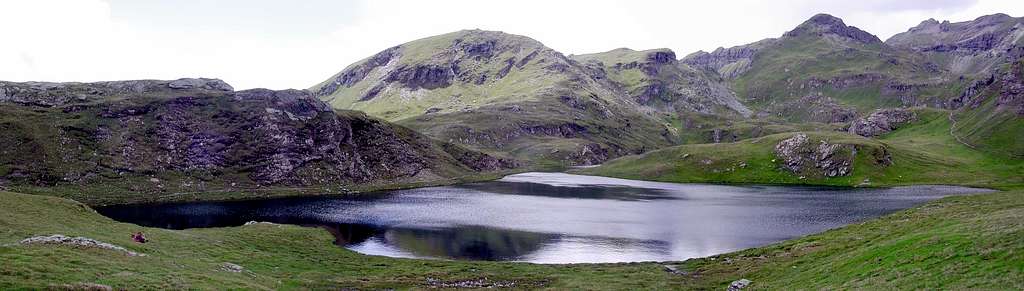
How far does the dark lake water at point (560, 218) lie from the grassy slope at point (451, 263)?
10323mm

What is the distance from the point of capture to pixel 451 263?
217ft

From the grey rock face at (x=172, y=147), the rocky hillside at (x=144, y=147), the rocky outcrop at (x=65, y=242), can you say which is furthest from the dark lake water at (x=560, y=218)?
the rocky outcrop at (x=65, y=242)

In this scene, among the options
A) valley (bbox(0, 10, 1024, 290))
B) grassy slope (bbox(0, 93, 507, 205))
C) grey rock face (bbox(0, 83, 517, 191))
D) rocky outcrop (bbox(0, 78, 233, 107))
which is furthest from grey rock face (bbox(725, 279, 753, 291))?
rocky outcrop (bbox(0, 78, 233, 107))

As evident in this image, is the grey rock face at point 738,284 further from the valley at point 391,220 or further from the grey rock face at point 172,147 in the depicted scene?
the grey rock face at point 172,147

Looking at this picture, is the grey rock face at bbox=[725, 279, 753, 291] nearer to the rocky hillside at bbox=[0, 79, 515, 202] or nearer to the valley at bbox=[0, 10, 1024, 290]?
the valley at bbox=[0, 10, 1024, 290]

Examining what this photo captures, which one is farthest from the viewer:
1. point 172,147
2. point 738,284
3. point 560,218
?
point 172,147

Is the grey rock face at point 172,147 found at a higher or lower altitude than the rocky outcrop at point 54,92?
lower

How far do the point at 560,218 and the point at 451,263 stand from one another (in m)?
46.5

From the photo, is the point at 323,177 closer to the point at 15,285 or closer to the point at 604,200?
the point at 604,200

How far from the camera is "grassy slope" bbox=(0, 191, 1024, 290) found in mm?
31875

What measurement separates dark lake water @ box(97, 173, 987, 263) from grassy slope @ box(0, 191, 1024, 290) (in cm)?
1032

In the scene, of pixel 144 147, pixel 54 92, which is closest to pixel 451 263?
pixel 144 147

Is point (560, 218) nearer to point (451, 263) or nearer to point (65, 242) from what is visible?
point (451, 263)

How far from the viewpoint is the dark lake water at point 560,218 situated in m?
79.2
